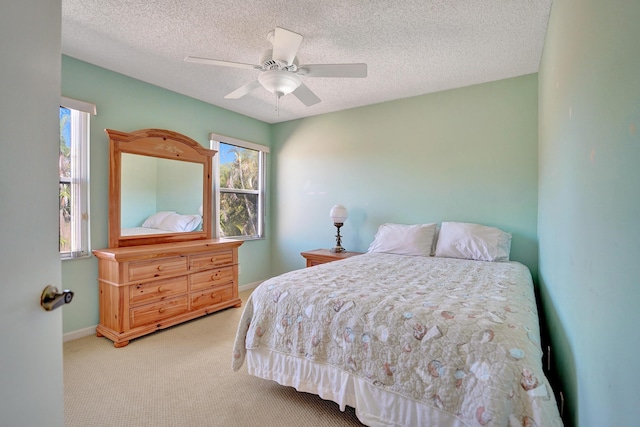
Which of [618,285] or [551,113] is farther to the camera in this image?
[551,113]

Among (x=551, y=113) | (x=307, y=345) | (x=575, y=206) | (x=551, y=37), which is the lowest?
(x=307, y=345)

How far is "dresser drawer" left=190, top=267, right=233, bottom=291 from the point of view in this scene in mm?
3184

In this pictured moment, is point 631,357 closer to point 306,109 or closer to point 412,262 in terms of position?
point 412,262

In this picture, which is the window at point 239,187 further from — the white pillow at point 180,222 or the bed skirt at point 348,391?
the bed skirt at point 348,391

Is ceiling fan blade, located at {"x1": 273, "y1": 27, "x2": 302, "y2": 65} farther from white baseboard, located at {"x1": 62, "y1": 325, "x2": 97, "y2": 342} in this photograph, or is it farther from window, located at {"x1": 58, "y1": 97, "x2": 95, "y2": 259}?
white baseboard, located at {"x1": 62, "y1": 325, "x2": 97, "y2": 342}

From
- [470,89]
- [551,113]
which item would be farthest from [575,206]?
[470,89]

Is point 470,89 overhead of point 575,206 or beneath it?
overhead

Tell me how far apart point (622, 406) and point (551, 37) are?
2.26 meters

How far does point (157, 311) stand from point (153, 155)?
5.23ft

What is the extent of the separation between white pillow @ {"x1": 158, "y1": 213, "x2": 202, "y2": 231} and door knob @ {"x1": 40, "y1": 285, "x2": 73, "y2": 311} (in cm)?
265

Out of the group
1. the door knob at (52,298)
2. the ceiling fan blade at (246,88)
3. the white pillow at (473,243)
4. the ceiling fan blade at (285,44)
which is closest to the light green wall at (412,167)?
the white pillow at (473,243)

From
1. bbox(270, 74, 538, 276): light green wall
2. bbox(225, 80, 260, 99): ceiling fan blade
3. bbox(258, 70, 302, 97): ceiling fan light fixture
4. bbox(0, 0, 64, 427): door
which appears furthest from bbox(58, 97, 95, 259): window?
bbox(270, 74, 538, 276): light green wall

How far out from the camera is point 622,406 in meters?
0.75

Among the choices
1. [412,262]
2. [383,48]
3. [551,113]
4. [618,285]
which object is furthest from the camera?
[412,262]
